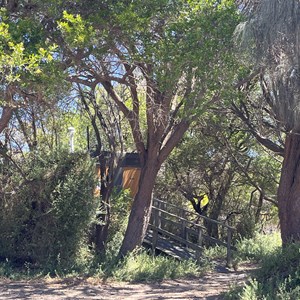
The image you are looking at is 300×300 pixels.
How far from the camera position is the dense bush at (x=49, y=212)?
13297 millimetres

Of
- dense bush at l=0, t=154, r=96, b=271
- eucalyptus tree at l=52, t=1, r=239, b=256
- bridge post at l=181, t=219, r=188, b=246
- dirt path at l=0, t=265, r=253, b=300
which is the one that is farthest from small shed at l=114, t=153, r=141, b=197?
dirt path at l=0, t=265, r=253, b=300

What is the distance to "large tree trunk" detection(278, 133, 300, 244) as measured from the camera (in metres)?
12.4

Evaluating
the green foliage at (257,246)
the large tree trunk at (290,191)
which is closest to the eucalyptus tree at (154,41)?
the large tree trunk at (290,191)

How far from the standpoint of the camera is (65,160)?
1373 cm

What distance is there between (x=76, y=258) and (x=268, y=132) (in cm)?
617

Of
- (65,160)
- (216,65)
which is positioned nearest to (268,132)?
(216,65)

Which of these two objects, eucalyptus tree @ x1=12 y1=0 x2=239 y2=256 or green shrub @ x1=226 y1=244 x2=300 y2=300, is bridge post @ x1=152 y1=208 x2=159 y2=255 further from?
green shrub @ x1=226 y1=244 x2=300 y2=300

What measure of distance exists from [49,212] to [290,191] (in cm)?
570

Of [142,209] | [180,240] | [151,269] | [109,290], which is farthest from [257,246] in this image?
[109,290]

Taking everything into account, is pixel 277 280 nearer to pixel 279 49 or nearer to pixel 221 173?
pixel 279 49

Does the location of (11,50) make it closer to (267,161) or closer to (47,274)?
(47,274)

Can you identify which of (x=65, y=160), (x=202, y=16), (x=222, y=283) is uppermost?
(x=202, y=16)

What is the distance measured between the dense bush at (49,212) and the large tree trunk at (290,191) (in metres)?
4.60

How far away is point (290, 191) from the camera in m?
12.6
